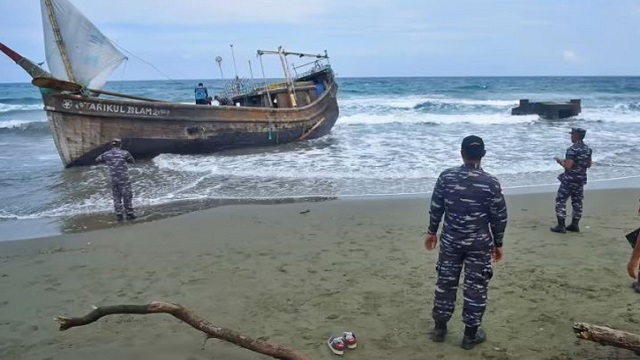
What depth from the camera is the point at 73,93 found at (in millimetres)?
13836

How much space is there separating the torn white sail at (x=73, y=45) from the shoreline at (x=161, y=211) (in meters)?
5.92

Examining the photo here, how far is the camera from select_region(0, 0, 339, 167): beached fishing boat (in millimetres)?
13484

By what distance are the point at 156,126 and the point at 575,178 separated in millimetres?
11732

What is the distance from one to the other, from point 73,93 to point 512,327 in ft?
42.8

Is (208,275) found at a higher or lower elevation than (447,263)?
lower

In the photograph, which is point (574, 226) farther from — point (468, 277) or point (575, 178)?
point (468, 277)

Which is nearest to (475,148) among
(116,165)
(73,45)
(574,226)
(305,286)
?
(305,286)

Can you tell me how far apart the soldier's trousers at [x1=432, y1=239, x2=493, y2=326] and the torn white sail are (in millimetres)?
12555

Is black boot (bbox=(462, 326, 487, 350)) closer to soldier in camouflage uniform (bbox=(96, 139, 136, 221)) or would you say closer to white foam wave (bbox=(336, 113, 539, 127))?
soldier in camouflage uniform (bbox=(96, 139, 136, 221))

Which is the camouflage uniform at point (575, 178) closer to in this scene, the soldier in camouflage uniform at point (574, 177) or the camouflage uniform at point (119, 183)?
the soldier in camouflage uniform at point (574, 177)

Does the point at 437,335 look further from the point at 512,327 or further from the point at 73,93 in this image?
the point at 73,93

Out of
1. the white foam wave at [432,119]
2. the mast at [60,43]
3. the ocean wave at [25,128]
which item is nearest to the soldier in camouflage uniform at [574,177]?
the mast at [60,43]

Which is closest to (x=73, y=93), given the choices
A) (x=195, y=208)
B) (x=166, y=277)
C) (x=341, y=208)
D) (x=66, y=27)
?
(x=66, y=27)

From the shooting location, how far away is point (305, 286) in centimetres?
536
